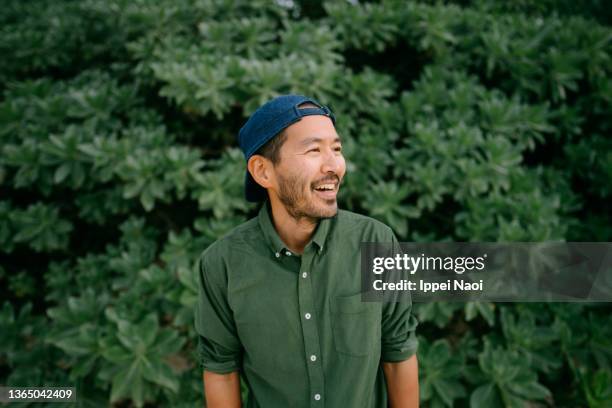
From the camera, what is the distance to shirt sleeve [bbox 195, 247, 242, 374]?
1518mm

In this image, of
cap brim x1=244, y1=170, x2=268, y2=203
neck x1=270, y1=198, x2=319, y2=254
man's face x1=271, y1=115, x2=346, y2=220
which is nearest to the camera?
man's face x1=271, y1=115, x2=346, y2=220

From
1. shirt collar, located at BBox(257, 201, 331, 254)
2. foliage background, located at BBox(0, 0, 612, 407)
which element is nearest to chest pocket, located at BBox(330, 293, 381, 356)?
shirt collar, located at BBox(257, 201, 331, 254)

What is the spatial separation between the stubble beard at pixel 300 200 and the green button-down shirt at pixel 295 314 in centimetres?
9

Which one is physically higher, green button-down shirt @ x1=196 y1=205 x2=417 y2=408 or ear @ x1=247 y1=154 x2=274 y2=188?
ear @ x1=247 y1=154 x2=274 y2=188

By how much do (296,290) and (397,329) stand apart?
39 cm

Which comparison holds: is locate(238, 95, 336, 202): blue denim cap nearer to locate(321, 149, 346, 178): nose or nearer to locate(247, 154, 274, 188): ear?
locate(247, 154, 274, 188): ear

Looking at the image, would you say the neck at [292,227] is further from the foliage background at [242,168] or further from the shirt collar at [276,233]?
the foliage background at [242,168]

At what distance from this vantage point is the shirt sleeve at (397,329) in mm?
1563

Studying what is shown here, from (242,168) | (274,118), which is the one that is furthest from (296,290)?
Result: (242,168)

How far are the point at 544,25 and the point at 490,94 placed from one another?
927 mm

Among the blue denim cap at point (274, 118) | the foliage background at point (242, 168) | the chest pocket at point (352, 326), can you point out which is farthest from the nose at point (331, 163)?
the foliage background at point (242, 168)

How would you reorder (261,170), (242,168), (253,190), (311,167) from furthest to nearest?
(242,168)
(253,190)
(261,170)
(311,167)

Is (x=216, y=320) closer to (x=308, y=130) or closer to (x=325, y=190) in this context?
(x=325, y=190)

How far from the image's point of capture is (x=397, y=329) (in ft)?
5.17
